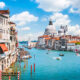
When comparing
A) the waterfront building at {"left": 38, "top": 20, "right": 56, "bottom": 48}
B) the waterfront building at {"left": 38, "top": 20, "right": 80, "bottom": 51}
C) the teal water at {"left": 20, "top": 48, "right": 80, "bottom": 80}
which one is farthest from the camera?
the waterfront building at {"left": 38, "top": 20, "right": 56, "bottom": 48}

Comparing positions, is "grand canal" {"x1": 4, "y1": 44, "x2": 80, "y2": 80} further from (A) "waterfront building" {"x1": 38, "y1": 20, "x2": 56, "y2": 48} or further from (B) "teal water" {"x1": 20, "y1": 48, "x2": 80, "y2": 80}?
(A) "waterfront building" {"x1": 38, "y1": 20, "x2": 56, "y2": 48}

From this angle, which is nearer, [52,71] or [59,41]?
[52,71]

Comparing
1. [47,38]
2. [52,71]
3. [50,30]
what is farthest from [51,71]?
[50,30]

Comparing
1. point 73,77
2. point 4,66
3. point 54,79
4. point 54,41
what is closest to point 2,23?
point 4,66

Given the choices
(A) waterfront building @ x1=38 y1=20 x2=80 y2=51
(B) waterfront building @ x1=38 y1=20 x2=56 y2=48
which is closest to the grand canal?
(A) waterfront building @ x1=38 y1=20 x2=80 y2=51

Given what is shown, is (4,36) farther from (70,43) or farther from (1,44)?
(70,43)

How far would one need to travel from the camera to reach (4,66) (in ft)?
52.1

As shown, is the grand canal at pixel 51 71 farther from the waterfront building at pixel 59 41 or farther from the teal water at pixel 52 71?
the waterfront building at pixel 59 41

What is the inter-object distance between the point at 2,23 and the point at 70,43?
54.7m

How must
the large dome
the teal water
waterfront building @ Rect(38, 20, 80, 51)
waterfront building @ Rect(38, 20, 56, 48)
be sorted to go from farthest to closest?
1. the large dome
2. waterfront building @ Rect(38, 20, 56, 48)
3. waterfront building @ Rect(38, 20, 80, 51)
4. the teal water

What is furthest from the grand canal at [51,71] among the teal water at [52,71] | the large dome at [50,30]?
the large dome at [50,30]

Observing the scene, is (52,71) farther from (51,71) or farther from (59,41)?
(59,41)

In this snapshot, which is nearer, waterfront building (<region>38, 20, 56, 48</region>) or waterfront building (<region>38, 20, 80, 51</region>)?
waterfront building (<region>38, 20, 80, 51</region>)

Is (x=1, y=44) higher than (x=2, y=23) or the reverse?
the reverse
